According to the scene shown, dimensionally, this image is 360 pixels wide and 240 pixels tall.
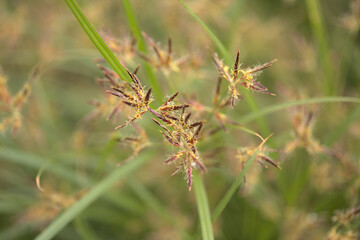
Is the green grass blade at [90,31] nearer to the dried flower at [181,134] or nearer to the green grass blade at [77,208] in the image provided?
the dried flower at [181,134]

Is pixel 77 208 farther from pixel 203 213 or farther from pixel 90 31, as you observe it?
pixel 90 31

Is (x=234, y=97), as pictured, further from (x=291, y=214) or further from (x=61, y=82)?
(x=61, y=82)

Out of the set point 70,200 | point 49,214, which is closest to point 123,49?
point 70,200

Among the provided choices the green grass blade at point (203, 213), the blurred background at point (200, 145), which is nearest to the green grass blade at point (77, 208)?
the blurred background at point (200, 145)

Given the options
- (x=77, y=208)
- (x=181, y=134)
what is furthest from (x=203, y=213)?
(x=77, y=208)

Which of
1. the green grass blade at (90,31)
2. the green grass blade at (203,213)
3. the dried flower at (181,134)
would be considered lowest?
the green grass blade at (203,213)

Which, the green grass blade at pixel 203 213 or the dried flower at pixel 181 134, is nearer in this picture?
the dried flower at pixel 181 134

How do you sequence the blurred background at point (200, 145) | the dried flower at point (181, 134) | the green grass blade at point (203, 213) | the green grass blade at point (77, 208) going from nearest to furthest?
the dried flower at point (181, 134)
the green grass blade at point (203, 213)
the green grass blade at point (77, 208)
the blurred background at point (200, 145)

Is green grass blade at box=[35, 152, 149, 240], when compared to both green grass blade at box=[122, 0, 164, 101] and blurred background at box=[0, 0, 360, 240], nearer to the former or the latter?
blurred background at box=[0, 0, 360, 240]

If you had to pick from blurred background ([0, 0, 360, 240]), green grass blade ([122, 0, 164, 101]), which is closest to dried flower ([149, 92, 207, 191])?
blurred background ([0, 0, 360, 240])
